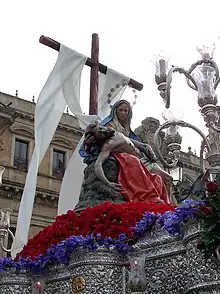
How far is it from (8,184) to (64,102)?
15612 mm

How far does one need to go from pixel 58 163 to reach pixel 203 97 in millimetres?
19939

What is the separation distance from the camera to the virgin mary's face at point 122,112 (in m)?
7.96

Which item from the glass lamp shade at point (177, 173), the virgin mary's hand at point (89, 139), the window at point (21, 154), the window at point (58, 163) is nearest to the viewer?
the virgin mary's hand at point (89, 139)

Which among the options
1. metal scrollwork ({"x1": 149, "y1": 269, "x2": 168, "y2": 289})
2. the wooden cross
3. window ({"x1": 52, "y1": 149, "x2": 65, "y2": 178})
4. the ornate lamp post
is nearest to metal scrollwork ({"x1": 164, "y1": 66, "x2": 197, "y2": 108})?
the ornate lamp post

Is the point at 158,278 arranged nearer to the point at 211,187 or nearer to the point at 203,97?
the point at 211,187

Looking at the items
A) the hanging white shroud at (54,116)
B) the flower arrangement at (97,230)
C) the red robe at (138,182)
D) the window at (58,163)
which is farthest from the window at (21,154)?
the flower arrangement at (97,230)

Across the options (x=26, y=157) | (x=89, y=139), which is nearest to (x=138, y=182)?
(x=89, y=139)

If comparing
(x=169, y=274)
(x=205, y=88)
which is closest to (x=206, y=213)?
(x=169, y=274)

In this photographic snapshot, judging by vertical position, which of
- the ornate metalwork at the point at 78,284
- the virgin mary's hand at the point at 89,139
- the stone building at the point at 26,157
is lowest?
the ornate metalwork at the point at 78,284

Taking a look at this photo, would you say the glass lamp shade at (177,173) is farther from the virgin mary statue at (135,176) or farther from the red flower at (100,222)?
the red flower at (100,222)

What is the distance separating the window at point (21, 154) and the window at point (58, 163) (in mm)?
1417

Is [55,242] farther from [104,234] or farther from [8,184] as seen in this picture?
[8,184]

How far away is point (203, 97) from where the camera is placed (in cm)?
780

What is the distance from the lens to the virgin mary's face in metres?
7.96
